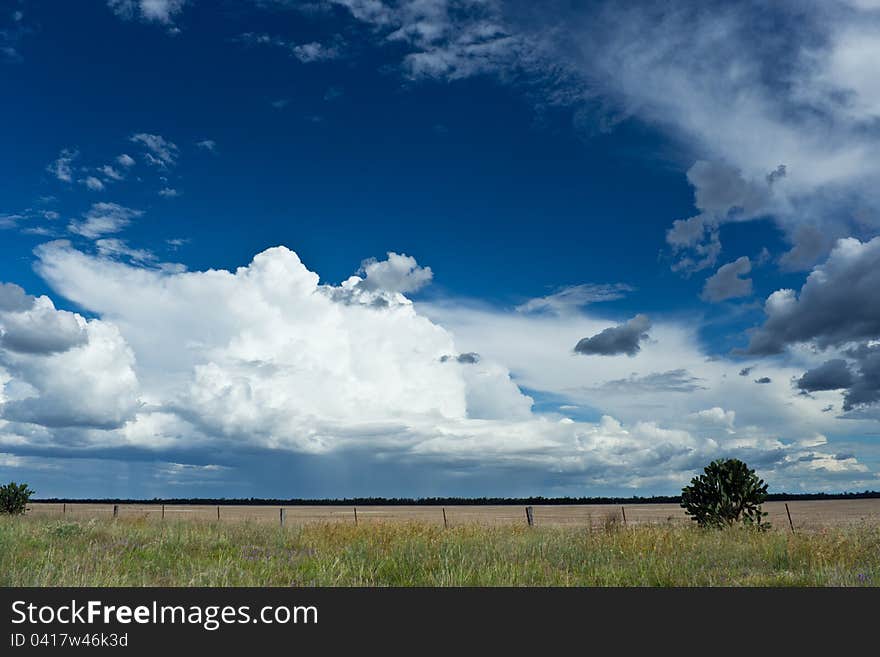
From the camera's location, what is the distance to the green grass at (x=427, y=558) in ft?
36.8

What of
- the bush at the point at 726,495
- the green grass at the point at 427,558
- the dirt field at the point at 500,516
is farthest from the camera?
the dirt field at the point at 500,516

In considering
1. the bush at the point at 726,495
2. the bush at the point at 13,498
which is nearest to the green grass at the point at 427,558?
the bush at the point at 726,495

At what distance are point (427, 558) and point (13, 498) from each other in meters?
31.9

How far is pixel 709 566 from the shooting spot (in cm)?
1338

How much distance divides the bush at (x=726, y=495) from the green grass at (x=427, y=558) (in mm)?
2548

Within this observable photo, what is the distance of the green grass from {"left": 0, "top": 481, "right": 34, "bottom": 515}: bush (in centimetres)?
1868

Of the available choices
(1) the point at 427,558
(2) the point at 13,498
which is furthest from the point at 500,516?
(1) the point at 427,558

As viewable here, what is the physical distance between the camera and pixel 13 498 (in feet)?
115

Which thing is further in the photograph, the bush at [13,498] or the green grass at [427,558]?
the bush at [13,498]

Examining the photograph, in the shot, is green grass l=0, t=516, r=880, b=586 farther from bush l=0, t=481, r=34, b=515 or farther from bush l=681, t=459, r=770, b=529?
bush l=0, t=481, r=34, b=515

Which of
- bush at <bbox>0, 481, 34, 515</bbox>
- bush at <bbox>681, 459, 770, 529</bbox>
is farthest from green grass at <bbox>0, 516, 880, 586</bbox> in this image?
bush at <bbox>0, 481, 34, 515</bbox>

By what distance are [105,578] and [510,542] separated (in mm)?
9222

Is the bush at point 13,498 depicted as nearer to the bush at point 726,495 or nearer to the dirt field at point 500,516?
the dirt field at point 500,516
